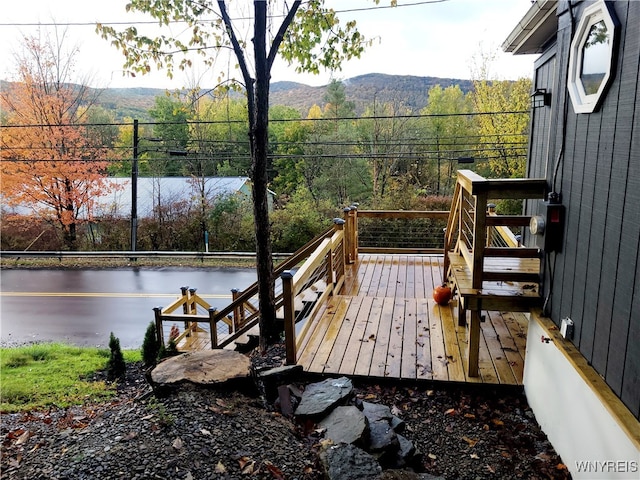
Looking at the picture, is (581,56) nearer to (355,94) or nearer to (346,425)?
(346,425)

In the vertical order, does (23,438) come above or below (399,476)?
below

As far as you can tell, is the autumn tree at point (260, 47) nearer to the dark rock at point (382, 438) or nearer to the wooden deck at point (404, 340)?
the wooden deck at point (404, 340)

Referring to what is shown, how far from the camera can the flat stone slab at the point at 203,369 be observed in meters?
3.07

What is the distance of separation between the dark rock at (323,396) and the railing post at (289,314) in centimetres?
43

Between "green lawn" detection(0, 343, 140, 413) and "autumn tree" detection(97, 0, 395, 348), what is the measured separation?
2.53 meters

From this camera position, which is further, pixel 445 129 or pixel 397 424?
pixel 445 129

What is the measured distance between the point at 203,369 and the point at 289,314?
83 cm

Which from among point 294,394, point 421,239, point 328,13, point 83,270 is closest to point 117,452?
point 294,394

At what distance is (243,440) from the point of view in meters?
2.52

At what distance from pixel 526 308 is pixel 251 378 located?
221 cm

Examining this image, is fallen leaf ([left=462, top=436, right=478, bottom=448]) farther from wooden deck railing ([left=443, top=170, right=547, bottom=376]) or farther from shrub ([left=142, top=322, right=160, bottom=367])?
shrub ([left=142, top=322, right=160, bottom=367])
